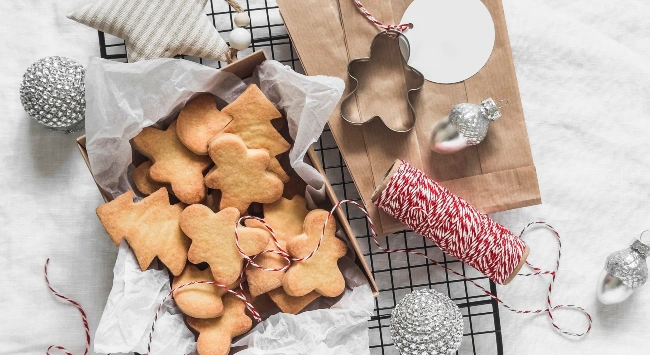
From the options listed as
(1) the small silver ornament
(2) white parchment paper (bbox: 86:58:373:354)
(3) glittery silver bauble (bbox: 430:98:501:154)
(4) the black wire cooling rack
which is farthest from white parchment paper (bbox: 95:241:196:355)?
(1) the small silver ornament

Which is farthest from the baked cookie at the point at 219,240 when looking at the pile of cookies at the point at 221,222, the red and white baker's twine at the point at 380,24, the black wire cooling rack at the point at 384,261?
the red and white baker's twine at the point at 380,24

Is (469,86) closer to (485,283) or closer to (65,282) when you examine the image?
(485,283)

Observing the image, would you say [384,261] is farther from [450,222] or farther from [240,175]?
[240,175]

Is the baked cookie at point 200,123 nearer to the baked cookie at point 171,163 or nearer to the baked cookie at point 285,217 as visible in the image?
the baked cookie at point 171,163

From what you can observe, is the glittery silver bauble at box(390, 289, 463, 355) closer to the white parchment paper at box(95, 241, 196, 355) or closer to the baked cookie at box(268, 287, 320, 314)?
the baked cookie at box(268, 287, 320, 314)

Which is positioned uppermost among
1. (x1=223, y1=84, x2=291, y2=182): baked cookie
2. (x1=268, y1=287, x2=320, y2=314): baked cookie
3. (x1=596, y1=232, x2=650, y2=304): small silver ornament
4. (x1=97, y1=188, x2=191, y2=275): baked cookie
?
(x1=223, y1=84, x2=291, y2=182): baked cookie

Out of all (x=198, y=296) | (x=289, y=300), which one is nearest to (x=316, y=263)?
(x=289, y=300)
